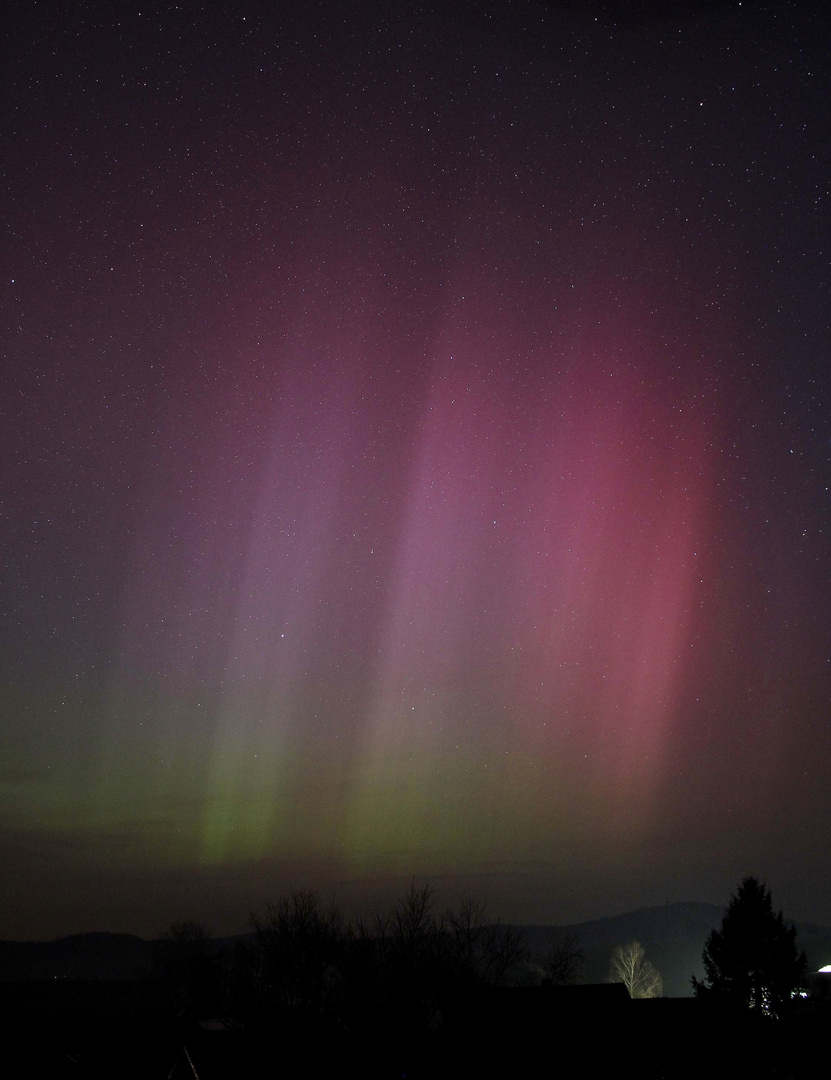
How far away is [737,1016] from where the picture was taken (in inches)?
1545

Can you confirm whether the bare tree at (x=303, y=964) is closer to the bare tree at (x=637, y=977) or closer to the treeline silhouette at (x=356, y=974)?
the treeline silhouette at (x=356, y=974)

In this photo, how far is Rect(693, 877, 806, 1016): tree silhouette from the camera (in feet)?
144

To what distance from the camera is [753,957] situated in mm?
44531

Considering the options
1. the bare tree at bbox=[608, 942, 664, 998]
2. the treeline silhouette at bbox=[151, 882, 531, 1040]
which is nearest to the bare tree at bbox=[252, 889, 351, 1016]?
the treeline silhouette at bbox=[151, 882, 531, 1040]

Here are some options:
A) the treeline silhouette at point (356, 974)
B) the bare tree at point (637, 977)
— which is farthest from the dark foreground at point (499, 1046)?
the bare tree at point (637, 977)

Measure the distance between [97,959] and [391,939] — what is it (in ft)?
535

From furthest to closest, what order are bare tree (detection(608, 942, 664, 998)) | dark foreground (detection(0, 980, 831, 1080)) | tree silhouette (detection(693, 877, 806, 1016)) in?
bare tree (detection(608, 942, 664, 998))
tree silhouette (detection(693, 877, 806, 1016))
dark foreground (detection(0, 980, 831, 1080))

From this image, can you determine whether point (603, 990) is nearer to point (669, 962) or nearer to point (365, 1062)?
point (365, 1062)

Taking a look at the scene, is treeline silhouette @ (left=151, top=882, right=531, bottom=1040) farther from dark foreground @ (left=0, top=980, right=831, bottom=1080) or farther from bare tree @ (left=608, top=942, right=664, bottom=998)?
bare tree @ (left=608, top=942, right=664, bottom=998)

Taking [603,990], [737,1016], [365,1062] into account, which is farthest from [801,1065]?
[365,1062]

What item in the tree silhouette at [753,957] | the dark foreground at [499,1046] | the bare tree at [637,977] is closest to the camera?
the dark foreground at [499,1046]

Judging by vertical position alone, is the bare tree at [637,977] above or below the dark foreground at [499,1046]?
below

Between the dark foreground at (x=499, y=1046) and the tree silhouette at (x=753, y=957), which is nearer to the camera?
the dark foreground at (x=499, y=1046)

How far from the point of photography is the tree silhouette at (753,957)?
4381 cm
